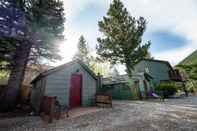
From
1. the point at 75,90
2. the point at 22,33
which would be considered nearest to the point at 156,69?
the point at 75,90

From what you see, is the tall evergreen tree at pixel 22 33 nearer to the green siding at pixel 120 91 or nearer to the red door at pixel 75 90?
the red door at pixel 75 90

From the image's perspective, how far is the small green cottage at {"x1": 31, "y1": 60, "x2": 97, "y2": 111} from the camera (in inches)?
359

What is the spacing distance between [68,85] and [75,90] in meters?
0.80

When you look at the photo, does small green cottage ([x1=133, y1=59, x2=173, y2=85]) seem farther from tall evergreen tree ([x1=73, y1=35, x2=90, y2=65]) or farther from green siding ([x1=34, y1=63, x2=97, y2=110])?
tall evergreen tree ([x1=73, y1=35, x2=90, y2=65])

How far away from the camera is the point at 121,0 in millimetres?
19312

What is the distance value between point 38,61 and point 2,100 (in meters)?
4.08

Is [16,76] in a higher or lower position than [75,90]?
higher

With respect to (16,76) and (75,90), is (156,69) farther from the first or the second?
(16,76)

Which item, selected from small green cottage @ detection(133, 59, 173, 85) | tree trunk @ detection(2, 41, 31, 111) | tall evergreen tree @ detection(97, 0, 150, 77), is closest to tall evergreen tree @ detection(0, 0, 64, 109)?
tree trunk @ detection(2, 41, 31, 111)

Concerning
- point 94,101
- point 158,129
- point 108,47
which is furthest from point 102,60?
point 158,129

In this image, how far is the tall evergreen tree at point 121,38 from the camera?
693 inches

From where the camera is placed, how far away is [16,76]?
9.99m

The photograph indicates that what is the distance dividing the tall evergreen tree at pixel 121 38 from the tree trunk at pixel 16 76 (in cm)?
1020

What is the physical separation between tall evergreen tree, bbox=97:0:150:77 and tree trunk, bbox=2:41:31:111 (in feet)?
33.5
